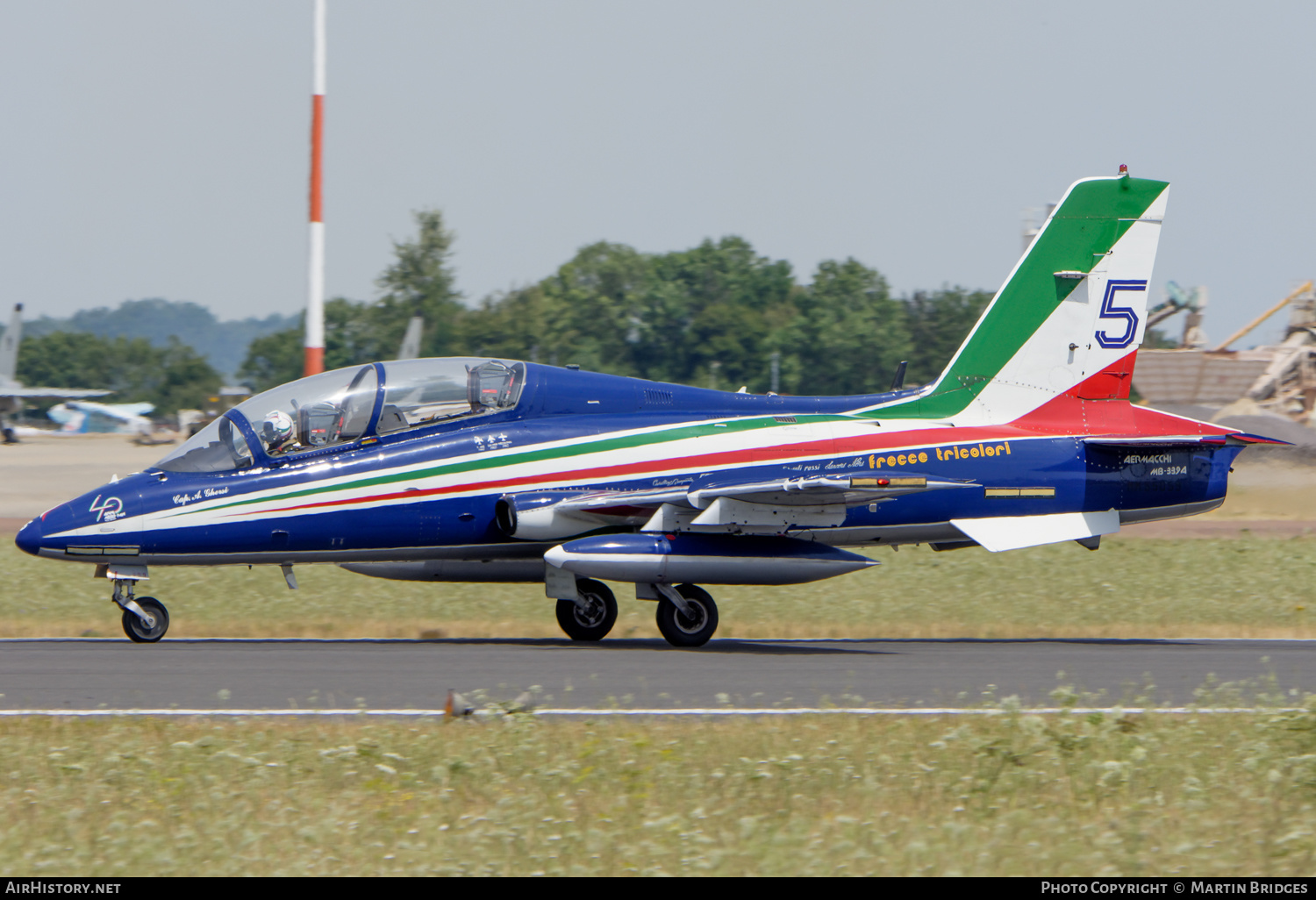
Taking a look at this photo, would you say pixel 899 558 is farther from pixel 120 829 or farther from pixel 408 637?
pixel 120 829

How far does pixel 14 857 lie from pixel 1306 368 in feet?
194

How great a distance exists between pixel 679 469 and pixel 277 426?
3.86 metres

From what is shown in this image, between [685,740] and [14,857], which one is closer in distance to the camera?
[14,857]

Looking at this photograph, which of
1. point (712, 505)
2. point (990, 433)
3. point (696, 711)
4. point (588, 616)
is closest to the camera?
point (696, 711)

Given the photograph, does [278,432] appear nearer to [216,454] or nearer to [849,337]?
[216,454]

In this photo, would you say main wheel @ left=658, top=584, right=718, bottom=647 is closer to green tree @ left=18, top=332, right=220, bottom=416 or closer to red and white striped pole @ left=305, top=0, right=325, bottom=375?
red and white striped pole @ left=305, top=0, right=325, bottom=375

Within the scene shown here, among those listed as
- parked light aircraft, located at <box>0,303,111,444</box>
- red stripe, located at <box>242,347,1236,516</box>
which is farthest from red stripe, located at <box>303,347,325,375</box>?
parked light aircraft, located at <box>0,303,111,444</box>

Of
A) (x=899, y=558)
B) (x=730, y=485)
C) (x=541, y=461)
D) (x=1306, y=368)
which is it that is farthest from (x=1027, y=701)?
(x=1306, y=368)

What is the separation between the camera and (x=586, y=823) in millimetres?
5984

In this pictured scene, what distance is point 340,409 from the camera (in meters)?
12.8

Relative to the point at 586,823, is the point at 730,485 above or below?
above

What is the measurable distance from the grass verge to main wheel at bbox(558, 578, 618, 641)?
3.99 feet

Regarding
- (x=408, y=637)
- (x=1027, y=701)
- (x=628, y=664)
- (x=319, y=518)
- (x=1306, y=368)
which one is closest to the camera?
(x=1027, y=701)

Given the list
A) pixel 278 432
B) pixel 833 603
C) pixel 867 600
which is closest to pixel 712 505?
pixel 278 432
